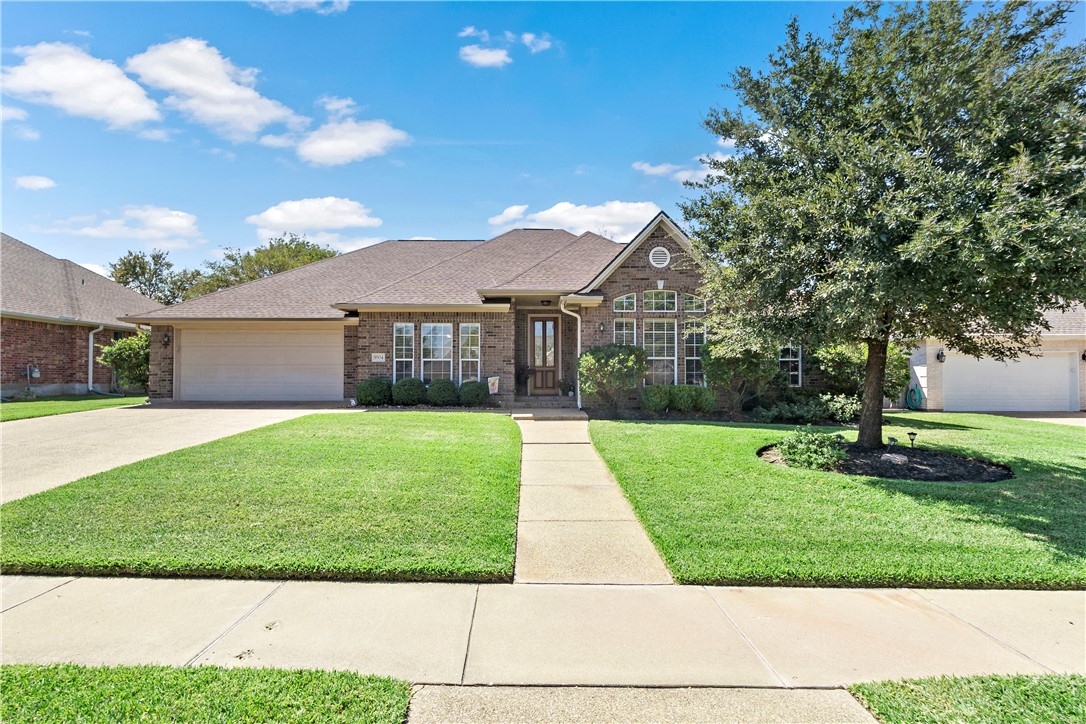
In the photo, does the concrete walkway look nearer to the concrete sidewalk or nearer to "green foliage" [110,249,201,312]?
the concrete sidewalk

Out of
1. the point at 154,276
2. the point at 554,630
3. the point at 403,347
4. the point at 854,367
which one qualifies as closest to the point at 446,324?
the point at 403,347

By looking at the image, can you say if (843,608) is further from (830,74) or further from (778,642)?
(830,74)

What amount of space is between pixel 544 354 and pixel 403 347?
14.0 ft

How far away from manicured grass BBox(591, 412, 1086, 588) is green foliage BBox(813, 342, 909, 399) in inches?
Answer: 185

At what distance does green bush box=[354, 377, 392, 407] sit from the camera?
14.4 meters

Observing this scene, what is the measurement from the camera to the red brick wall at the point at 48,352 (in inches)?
665

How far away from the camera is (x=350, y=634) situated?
10.4ft

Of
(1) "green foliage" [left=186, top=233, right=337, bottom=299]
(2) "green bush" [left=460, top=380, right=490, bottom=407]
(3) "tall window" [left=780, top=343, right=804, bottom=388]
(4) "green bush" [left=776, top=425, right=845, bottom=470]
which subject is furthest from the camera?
(1) "green foliage" [left=186, top=233, right=337, bottom=299]

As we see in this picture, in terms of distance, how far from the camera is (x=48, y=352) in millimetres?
18172

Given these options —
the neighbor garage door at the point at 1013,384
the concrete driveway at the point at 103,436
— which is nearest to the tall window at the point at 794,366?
the neighbor garage door at the point at 1013,384

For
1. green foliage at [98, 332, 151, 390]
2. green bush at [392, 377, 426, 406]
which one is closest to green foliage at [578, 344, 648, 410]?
green bush at [392, 377, 426, 406]

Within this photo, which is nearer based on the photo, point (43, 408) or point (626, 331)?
point (43, 408)

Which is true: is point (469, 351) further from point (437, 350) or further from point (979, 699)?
point (979, 699)

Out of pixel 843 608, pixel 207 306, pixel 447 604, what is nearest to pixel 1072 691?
pixel 843 608
